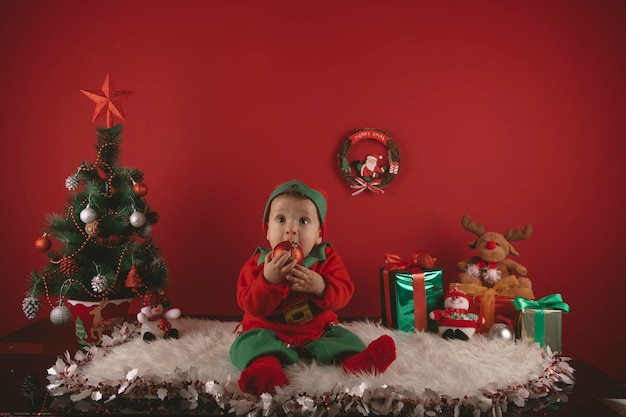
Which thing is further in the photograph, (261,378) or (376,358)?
(376,358)

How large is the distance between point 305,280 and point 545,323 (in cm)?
86

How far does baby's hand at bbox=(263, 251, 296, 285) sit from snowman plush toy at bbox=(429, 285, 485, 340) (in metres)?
0.65

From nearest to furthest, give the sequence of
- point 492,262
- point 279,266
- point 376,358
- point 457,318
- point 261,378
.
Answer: point 261,378 < point 376,358 < point 279,266 < point 457,318 < point 492,262

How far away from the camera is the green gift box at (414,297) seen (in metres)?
1.62

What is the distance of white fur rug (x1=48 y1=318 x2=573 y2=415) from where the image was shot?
40.5 inches

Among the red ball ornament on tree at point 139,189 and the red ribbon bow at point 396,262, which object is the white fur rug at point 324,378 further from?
the red ball ornament on tree at point 139,189

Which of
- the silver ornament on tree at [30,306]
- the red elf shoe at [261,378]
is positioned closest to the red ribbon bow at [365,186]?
the red elf shoe at [261,378]

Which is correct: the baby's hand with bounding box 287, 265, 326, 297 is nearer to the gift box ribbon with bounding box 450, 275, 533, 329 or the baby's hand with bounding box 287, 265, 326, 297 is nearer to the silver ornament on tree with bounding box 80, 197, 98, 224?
the gift box ribbon with bounding box 450, 275, 533, 329

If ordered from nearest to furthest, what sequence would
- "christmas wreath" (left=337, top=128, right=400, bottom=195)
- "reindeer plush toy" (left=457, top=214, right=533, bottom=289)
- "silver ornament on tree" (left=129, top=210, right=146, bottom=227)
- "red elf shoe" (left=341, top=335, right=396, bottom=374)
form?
"red elf shoe" (left=341, top=335, right=396, bottom=374) → "silver ornament on tree" (left=129, top=210, right=146, bottom=227) → "reindeer plush toy" (left=457, top=214, right=533, bottom=289) → "christmas wreath" (left=337, top=128, right=400, bottom=195)

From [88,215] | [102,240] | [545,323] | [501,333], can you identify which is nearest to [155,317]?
[102,240]

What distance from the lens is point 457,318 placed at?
5.01 ft

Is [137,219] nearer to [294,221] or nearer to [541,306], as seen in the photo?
[294,221]

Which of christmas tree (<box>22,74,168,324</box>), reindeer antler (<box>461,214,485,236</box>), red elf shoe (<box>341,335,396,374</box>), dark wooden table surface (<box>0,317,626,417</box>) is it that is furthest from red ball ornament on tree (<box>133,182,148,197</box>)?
reindeer antler (<box>461,214,485,236</box>)

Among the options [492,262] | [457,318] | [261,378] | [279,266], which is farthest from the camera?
[492,262]
